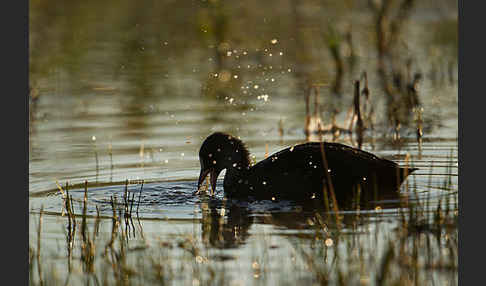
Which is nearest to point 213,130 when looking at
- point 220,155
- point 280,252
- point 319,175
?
point 220,155

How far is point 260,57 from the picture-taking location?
18703 millimetres

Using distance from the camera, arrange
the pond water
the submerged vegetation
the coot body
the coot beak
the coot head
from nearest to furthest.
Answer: the submerged vegetation, the pond water, the coot body, the coot beak, the coot head

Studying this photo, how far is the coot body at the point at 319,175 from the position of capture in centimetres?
938

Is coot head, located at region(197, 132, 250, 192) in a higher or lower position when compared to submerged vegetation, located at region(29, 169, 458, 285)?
higher

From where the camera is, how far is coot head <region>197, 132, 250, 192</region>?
10.2m

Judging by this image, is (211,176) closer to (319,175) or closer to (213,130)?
(319,175)

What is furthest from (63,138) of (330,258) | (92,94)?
(330,258)

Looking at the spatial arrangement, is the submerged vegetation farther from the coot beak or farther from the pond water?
the coot beak

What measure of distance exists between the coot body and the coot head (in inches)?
15.1

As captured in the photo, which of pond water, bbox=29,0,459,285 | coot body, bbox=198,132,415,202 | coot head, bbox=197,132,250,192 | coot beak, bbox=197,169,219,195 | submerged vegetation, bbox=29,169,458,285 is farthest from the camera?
coot head, bbox=197,132,250,192

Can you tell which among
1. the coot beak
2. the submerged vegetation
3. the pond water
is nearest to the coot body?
the pond water

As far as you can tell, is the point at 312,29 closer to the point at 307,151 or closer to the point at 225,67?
the point at 225,67

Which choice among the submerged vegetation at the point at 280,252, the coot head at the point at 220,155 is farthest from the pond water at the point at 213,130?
the coot head at the point at 220,155

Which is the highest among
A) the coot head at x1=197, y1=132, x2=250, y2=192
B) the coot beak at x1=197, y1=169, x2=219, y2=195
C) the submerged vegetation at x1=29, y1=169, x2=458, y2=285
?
the coot head at x1=197, y1=132, x2=250, y2=192
